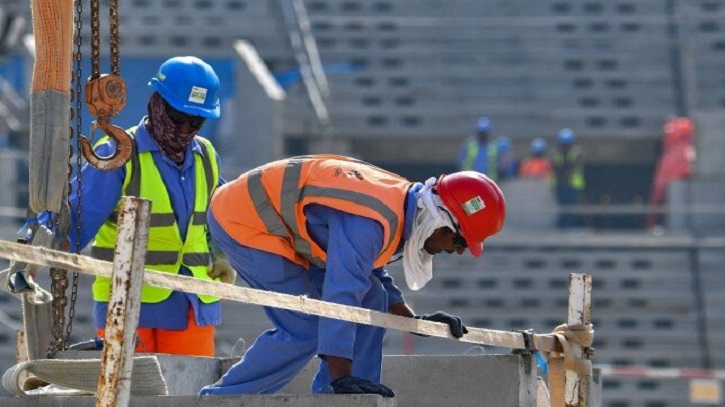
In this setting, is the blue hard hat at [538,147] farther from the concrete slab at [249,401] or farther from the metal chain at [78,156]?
the concrete slab at [249,401]

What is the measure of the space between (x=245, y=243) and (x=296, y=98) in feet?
45.4

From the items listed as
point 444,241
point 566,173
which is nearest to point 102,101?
point 444,241

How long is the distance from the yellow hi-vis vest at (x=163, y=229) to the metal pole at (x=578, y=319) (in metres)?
1.60

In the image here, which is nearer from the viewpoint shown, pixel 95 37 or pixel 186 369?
pixel 95 37

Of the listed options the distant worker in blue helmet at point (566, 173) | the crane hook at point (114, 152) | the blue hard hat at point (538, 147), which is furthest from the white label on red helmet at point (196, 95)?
the blue hard hat at point (538, 147)

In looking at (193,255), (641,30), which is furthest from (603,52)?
(193,255)

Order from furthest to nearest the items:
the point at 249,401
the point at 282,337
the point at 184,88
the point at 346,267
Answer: the point at 184,88, the point at 282,337, the point at 346,267, the point at 249,401

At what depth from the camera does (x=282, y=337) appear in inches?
238

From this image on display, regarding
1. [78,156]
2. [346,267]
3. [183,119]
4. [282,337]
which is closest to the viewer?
[346,267]

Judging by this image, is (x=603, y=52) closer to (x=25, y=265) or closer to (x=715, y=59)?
(x=715, y=59)

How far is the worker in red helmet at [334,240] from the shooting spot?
556cm

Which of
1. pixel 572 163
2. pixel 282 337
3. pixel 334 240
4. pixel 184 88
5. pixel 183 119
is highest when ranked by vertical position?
pixel 572 163

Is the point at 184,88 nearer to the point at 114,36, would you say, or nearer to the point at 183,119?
the point at 183,119

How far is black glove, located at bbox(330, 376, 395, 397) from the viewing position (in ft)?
17.6
